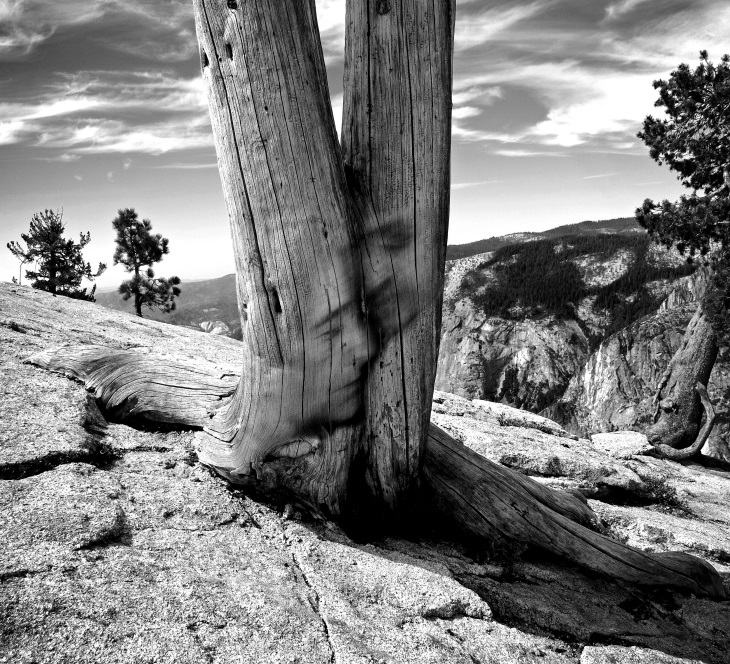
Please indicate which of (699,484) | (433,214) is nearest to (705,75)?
(699,484)

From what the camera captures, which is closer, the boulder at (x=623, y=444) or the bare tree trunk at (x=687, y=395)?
the boulder at (x=623, y=444)

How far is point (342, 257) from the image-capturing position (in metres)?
3.47

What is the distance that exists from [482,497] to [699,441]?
14445 millimetres

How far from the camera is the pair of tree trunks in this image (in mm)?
3193

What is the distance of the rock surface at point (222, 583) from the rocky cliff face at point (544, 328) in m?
95.4

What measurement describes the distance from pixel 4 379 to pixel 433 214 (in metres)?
4.62

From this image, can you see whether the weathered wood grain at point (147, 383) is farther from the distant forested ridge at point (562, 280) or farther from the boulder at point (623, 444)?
the distant forested ridge at point (562, 280)

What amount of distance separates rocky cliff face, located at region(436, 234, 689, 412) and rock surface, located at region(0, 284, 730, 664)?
3756 inches

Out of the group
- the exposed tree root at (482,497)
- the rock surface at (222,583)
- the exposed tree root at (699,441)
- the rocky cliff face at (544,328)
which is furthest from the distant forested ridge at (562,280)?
the rock surface at (222,583)

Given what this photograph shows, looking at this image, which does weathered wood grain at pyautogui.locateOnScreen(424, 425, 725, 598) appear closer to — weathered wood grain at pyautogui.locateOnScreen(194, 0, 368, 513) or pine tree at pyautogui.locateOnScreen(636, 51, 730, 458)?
weathered wood grain at pyautogui.locateOnScreen(194, 0, 368, 513)

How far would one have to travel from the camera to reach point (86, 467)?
3963 millimetres

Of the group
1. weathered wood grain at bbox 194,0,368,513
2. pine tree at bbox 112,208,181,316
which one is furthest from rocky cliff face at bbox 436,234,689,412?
weathered wood grain at bbox 194,0,368,513

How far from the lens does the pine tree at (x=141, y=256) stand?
36.4 meters

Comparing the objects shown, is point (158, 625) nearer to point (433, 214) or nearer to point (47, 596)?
point (47, 596)
